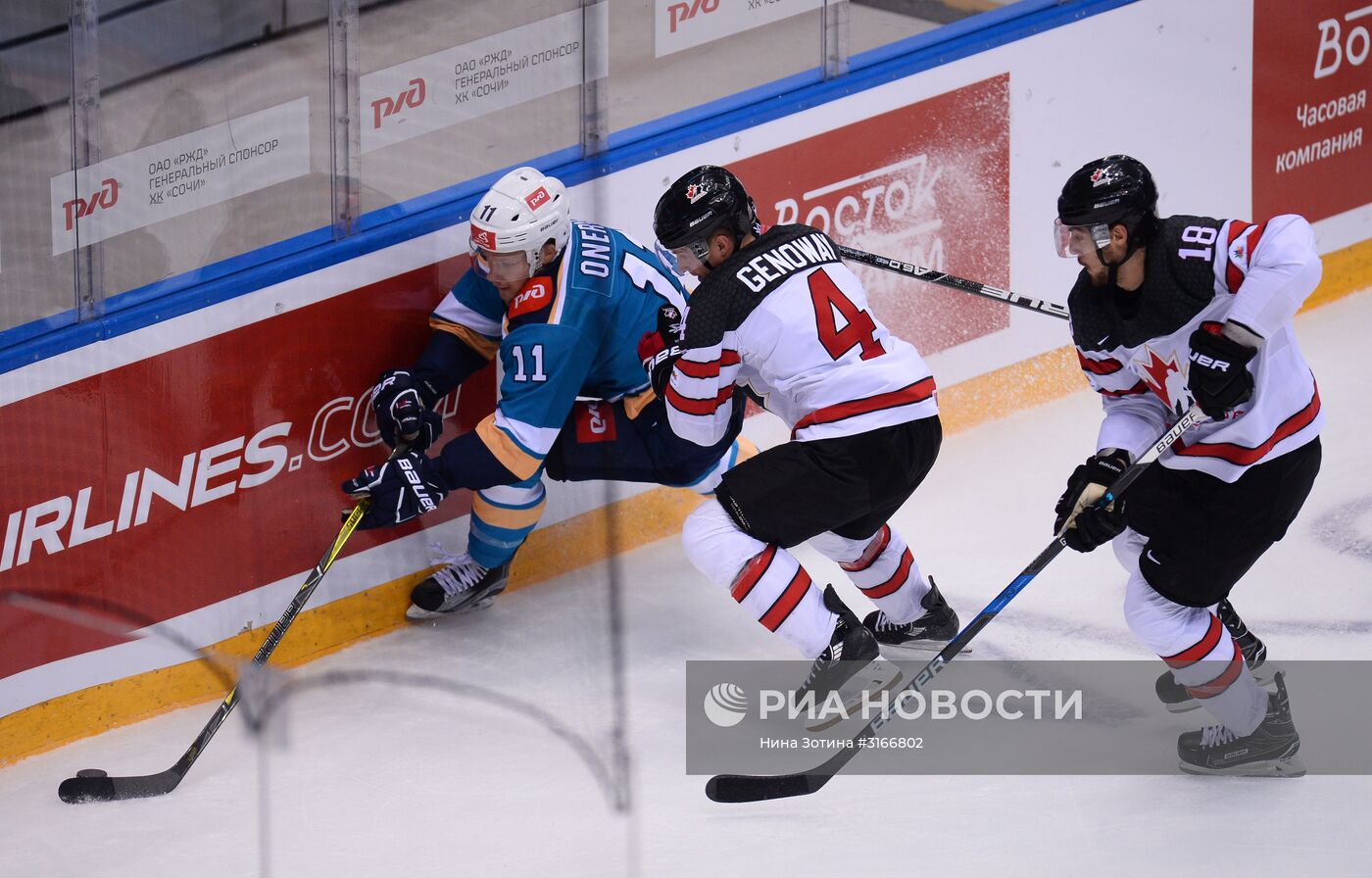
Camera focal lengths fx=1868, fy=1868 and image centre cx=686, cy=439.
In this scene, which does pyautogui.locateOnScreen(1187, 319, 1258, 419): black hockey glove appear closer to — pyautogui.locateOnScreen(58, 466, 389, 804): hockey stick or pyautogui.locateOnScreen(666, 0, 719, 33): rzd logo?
pyautogui.locateOnScreen(58, 466, 389, 804): hockey stick

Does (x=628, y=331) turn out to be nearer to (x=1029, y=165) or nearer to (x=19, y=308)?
(x=19, y=308)

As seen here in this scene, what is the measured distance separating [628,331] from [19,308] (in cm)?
127

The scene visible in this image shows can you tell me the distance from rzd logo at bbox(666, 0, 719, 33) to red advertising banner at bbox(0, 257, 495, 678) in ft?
2.91

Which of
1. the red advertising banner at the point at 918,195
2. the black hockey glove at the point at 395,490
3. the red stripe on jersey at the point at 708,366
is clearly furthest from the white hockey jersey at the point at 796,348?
the red advertising banner at the point at 918,195

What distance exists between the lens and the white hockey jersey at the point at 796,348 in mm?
3613

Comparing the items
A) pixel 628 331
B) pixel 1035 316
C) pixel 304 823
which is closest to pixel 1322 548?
pixel 1035 316

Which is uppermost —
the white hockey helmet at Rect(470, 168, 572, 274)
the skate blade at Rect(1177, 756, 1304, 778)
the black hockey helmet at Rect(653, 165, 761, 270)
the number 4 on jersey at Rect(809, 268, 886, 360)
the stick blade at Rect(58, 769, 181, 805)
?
the black hockey helmet at Rect(653, 165, 761, 270)

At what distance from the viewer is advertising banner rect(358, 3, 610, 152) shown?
4.22 metres

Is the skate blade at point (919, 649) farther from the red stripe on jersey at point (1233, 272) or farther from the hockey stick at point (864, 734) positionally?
the red stripe on jersey at point (1233, 272)

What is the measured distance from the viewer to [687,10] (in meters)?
4.68

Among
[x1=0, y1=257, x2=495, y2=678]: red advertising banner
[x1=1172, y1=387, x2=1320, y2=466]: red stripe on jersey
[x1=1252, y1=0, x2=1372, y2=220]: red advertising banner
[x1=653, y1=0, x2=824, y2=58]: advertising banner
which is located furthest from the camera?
[x1=1252, y1=0, x2=1372, y2=220]: red advertising banner

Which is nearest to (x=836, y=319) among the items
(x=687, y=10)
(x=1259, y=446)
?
(x=1259, y=446)

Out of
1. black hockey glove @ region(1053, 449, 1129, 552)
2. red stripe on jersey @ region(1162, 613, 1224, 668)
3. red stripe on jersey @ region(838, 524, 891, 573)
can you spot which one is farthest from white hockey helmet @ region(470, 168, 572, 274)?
red stripe on jersey @ region(1162, 613, 1224, 668)

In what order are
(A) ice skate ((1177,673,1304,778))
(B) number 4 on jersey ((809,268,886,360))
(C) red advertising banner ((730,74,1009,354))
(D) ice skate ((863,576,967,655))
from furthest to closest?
(C) red advertising banner ((730,74,1009,354))
(D) ice skate ((863,576,967,655))
(B) number 4 on jersey ((809,268,886,360))
(A) ice skate ((1177,673,1304,778))
